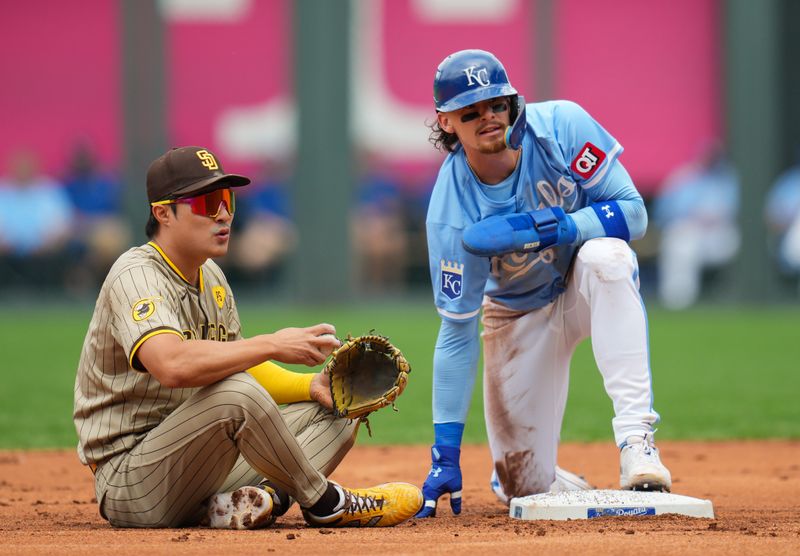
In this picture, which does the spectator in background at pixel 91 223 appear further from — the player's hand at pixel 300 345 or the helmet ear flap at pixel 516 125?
the player's hand at pixel 300 345

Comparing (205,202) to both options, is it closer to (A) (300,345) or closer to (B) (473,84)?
(A) (300,345)

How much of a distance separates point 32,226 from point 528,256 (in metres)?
13.9

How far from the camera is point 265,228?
18.7 meters

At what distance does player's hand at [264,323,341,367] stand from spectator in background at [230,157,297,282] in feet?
45.8

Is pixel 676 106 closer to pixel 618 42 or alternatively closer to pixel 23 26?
pixel 618 42

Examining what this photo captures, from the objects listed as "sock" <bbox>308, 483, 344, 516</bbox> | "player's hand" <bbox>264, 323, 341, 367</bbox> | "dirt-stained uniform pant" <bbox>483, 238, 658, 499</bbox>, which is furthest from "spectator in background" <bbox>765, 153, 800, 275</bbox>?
"player's hand" <bbox>264, 323, 341, 367</bbox>

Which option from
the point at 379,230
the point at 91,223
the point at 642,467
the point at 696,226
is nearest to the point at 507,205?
the point at 642,467

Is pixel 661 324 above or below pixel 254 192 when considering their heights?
below

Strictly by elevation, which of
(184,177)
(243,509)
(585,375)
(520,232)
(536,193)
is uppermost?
(184,177)

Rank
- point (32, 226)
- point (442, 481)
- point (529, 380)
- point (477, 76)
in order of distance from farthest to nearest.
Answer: point (32, 226) < point (529, 380) < point (442, 481) < point (477, 76)

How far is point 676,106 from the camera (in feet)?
66.3

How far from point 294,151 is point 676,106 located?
243 inches

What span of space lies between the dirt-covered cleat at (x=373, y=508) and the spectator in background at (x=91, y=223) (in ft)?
46.5

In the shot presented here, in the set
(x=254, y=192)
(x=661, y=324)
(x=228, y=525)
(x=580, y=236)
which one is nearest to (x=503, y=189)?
(x=580, y=236)
